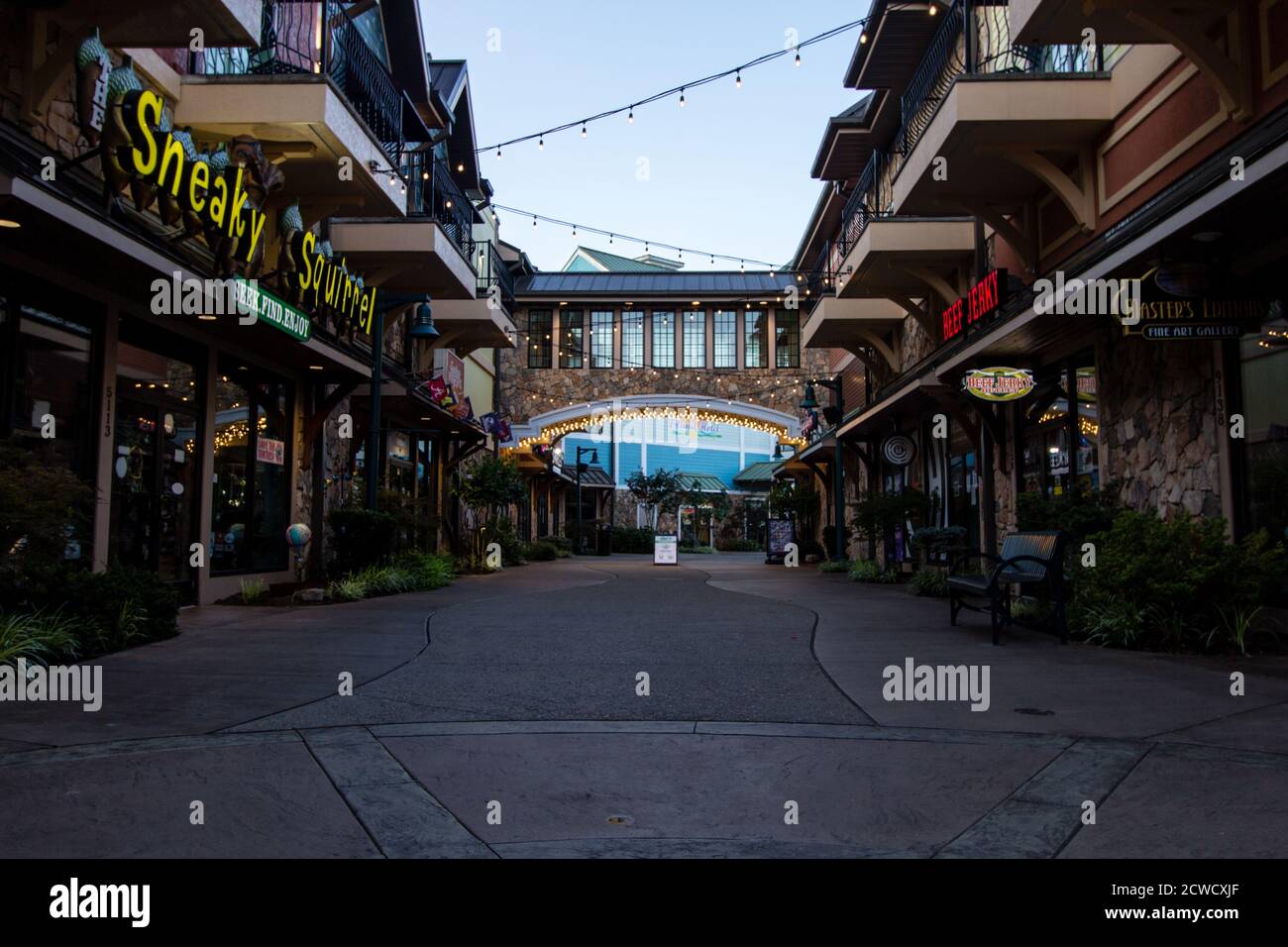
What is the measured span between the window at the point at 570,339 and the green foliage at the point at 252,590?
2183 cm

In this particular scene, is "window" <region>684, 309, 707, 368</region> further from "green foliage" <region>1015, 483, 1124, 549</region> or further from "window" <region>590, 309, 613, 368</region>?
"green foliage" <region>1015, 483, 1124, 549</region>

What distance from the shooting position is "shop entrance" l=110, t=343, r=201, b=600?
10.5m

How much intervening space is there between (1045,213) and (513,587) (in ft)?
30.4

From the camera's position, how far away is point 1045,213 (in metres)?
12.7

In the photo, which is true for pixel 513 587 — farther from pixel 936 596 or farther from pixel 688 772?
pixel 688 772

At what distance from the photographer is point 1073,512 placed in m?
9.59

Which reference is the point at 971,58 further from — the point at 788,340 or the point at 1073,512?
the point at 788,340

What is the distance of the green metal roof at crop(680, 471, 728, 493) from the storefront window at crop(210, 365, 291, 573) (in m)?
39.3

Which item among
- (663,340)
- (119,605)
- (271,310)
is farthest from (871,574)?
(663,340)

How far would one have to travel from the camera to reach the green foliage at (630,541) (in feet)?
151

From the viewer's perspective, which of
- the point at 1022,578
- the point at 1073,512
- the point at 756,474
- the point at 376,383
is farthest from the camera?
the point at 756,474

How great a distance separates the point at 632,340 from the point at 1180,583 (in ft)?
92.1

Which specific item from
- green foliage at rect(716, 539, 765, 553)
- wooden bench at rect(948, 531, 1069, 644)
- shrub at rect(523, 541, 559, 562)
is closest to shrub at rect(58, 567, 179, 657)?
wooden bench at rect(948, 531, 1069, 644)
